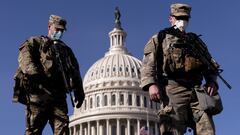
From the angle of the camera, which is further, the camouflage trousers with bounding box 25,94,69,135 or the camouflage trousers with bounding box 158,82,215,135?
the camouflage trousers with bounding box 25,94,69,135

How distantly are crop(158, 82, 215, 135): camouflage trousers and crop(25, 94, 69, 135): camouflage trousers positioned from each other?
1648mm

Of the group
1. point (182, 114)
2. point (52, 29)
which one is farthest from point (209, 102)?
point (52, 29)

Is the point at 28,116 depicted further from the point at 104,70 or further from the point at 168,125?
the point at 104,70

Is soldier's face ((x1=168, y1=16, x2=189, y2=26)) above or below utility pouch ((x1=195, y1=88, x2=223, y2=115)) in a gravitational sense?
above

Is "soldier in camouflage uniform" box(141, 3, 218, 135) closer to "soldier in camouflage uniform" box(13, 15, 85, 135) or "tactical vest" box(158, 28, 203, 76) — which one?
"tactical vest" box(158, 28, 203, 76)

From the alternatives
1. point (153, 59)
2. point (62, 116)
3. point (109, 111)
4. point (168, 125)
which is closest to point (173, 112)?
point (168, 125)

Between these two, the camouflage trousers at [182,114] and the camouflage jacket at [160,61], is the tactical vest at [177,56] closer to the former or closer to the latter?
the camouflage jacket at [160,61]

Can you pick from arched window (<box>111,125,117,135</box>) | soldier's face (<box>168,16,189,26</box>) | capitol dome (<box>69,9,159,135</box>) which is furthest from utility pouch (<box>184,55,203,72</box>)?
arched window (<box>111,125,117,135</box>)

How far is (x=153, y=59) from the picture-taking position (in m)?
8.65

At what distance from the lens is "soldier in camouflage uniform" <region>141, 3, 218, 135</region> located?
8.39 meters

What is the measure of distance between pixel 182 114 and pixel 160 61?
2.97 ft

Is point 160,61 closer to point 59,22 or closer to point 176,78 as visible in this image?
point 176,78

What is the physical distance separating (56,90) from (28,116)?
578 mm

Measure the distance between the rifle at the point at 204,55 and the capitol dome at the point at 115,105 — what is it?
91.0m
